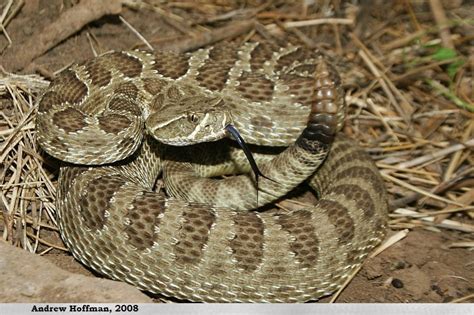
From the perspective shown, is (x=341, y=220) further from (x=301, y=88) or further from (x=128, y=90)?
(x=128, y=90)

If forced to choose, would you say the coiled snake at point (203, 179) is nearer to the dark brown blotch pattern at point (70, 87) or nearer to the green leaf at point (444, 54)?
the dark brown blotch pattern at point (70, 87)

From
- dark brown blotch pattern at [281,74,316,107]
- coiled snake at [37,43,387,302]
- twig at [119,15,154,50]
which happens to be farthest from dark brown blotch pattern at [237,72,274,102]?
twig at [119,15,154,50]

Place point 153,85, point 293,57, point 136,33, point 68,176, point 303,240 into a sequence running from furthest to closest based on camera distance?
point 136,33, point 293,57, point 153,85, point 68,176, point 303,240

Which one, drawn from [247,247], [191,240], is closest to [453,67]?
[247,247]

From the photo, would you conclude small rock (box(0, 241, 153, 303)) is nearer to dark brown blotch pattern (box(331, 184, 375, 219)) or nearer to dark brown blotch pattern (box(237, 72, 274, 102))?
dark brown blotch pattern (box(331, 184, 375, 219))

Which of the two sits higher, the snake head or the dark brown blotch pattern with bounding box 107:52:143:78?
the dark brown blotch pattern with bounding box 107:52:143:78

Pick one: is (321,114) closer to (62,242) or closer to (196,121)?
(196,121)

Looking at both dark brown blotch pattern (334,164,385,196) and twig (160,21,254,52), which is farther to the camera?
twig (160,21,254,52)
